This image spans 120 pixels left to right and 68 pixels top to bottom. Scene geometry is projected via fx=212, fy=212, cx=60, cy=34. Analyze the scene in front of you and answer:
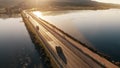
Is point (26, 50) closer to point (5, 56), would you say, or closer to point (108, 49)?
point (5, 56)

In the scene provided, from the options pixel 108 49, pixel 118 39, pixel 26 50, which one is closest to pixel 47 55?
pixel 26 50

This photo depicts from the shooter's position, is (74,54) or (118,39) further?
(118,39)

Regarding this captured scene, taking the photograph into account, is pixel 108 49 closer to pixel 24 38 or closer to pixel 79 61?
pixel 79 61

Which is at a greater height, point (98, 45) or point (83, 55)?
point (83, 55)

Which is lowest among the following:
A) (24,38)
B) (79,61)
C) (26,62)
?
(24,38)

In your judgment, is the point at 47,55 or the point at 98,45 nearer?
the point at 47,55

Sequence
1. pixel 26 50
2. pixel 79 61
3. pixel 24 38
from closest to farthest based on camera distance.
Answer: pixel 79 61, pixel 26 50, pixel 24 38

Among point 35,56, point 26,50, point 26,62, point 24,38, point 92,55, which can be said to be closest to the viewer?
point 92,55

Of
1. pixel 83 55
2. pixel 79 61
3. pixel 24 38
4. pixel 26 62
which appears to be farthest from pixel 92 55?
pixel 24 38

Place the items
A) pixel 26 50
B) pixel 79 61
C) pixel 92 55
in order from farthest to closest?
pixel 26 50, pixel 92 55, pixel 79 61
